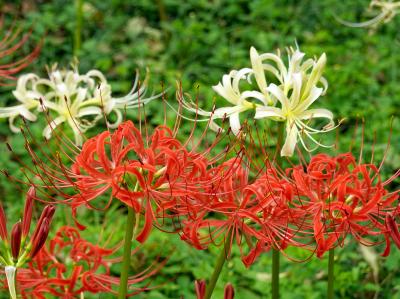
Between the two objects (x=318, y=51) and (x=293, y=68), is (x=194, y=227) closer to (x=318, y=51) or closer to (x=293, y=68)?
(x=293, y=68)

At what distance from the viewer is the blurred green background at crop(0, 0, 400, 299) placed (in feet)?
15.8

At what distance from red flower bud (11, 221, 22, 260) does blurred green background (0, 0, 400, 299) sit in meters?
1.99

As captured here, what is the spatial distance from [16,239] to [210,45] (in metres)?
3.70

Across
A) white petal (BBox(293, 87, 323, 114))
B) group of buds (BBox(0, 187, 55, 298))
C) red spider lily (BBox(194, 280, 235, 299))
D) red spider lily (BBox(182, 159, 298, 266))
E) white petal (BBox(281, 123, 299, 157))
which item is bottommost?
red spider lily (BBox(194, 280, 235, 299))

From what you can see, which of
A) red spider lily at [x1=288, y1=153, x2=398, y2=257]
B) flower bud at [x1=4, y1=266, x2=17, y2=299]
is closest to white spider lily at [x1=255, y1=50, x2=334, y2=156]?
red spider lily at [x1=288, y1=153, x2=398, y2=257]

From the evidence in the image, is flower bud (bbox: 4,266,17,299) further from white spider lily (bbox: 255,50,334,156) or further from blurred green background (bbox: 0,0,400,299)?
blurred green background (bbox: 0,0,400,299)

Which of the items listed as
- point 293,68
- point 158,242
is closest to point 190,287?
point 158,242

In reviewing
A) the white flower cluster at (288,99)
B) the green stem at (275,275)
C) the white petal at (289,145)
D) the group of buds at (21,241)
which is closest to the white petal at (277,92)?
the white flower cluster at (288,99)

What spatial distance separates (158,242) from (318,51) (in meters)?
2.09

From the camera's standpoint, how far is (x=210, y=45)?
5539 mm

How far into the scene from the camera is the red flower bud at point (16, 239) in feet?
6.47

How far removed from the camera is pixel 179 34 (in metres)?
5.60

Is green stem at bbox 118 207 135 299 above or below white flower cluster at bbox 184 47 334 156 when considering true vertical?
below

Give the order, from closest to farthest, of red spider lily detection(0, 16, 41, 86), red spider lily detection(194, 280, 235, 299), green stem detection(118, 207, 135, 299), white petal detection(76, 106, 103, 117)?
green stem detection(118, 207, 135, 299) < red spider lily detection(194, 280, 235, 299) < white petal detection(76, 106, 103, 117) < red spider lily detection(0, 16, 41, 86)
